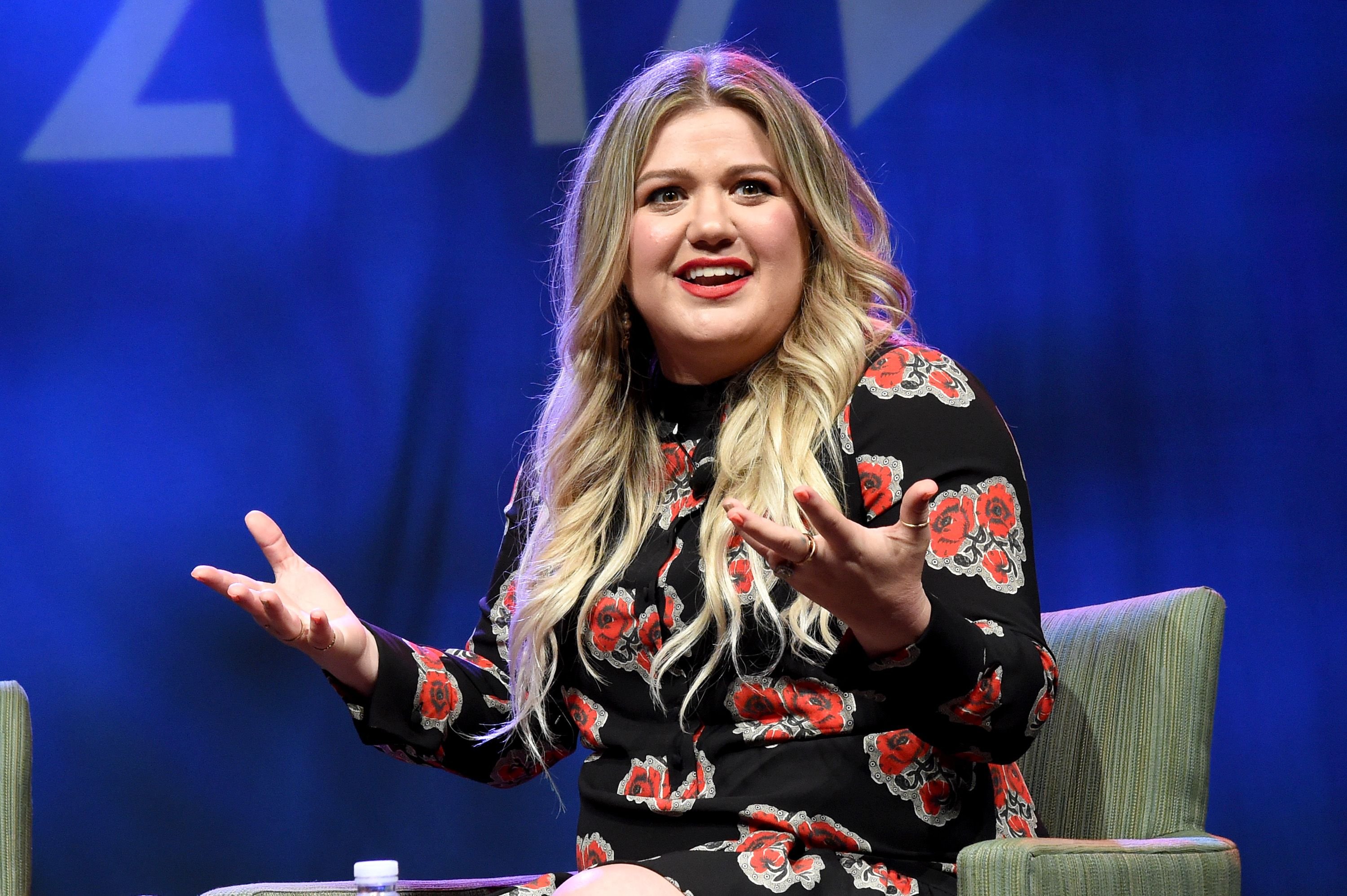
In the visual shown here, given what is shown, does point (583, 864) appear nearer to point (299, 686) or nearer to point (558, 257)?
point (558, 257)

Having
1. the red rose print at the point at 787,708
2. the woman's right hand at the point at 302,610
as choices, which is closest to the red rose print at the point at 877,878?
the red rose print at the point at 787,708

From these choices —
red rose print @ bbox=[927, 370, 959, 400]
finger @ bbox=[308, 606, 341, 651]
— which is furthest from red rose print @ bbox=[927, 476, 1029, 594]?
finger @ bbox=[308, 606, 341, 651]

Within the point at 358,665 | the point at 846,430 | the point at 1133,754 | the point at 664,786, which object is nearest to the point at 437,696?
the point at 358,665

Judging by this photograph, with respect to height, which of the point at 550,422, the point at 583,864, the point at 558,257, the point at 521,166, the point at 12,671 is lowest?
the point at 583,864

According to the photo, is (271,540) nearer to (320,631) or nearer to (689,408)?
(320,631)

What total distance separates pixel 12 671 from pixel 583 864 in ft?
5.57

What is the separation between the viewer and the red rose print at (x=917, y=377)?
1.36 m

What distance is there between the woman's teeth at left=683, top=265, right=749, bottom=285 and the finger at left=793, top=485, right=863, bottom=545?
0.55 meters

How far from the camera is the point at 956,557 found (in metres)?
1.23

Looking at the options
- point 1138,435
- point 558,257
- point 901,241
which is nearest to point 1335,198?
point 1138,435

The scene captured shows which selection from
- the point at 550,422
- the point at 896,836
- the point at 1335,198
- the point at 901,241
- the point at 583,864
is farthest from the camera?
the point at 901,241

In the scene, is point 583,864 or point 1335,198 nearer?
point 583,864

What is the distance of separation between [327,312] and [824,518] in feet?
6.14

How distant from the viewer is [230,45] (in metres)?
2.68
